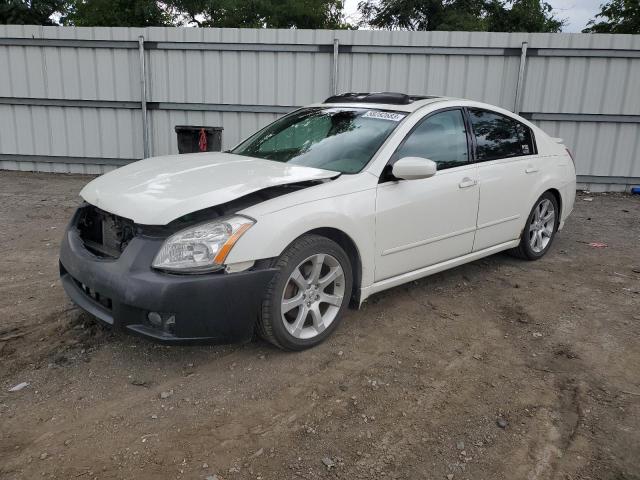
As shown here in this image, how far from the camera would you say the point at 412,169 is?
3.57m

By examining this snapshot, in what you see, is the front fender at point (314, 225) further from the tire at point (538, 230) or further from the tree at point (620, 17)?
the tree at point (620, 17)

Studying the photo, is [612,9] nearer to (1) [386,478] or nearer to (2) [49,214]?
(2) [49,214]

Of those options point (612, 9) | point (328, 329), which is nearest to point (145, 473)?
point (328, 329)

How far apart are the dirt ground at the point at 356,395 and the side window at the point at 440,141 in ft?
3.62

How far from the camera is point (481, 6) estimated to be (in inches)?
1208

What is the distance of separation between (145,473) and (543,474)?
1.71m

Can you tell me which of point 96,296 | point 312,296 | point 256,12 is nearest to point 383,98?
point 312,296

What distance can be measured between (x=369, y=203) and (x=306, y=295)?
2.39ft

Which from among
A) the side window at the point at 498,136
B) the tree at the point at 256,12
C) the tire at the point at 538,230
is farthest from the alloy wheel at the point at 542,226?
the tree at the point at 256,12

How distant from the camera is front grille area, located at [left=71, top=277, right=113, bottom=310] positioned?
9.87ft

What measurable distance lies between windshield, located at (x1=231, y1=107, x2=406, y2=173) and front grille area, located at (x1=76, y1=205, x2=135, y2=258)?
1260 millimetres

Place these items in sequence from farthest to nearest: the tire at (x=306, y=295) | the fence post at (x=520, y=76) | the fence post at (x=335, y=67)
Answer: the fence post at (x=335, y=67) < the fence post at (x=520, y=76) < the tire at (x=306, y=295)

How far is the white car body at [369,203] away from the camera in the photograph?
3043mm

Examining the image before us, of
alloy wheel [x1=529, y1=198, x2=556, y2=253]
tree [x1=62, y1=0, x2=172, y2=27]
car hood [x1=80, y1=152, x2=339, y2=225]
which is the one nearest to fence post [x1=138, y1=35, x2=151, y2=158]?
car hood [x1=80, y1=152, x2=339, y2=225]
